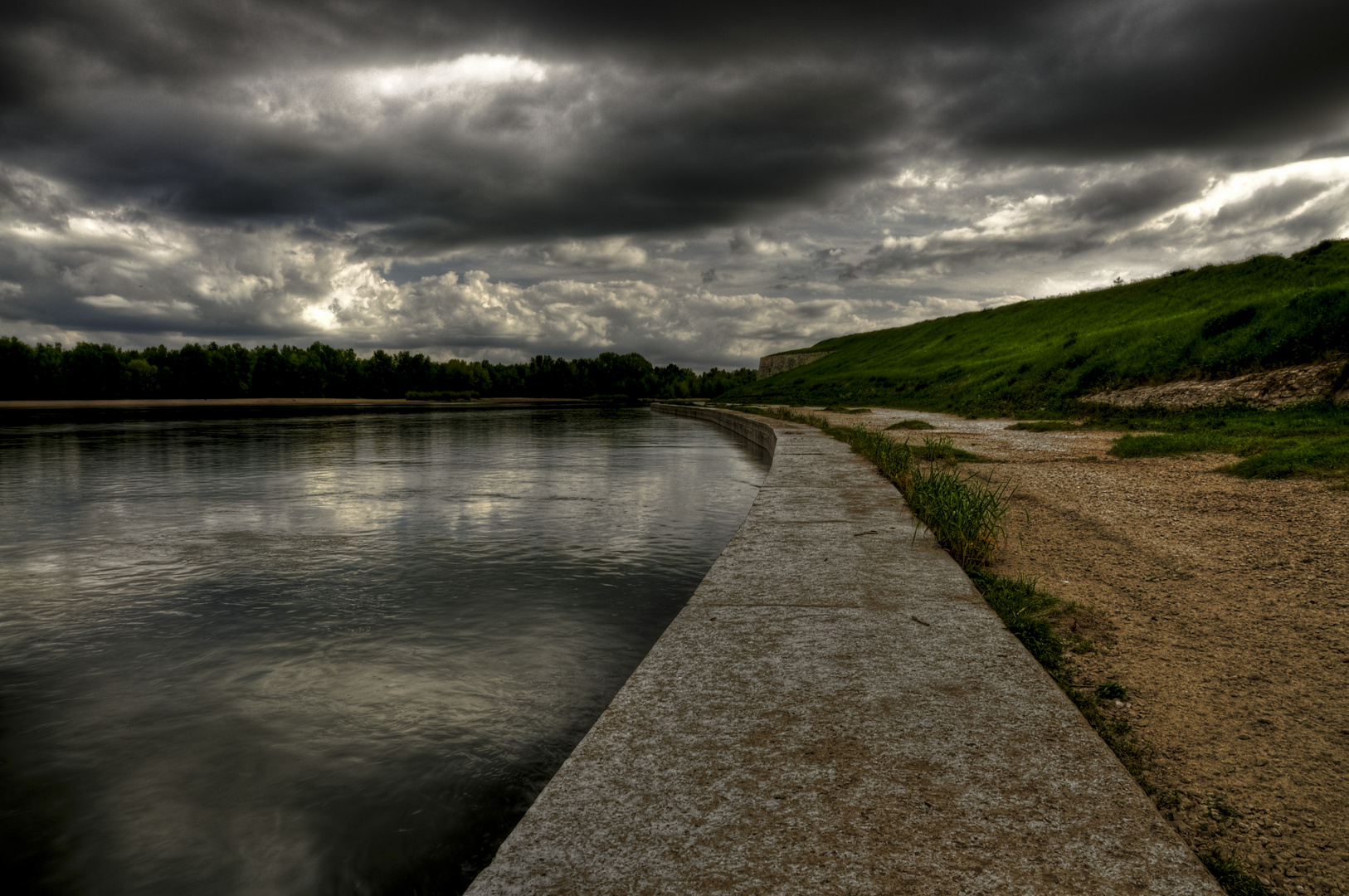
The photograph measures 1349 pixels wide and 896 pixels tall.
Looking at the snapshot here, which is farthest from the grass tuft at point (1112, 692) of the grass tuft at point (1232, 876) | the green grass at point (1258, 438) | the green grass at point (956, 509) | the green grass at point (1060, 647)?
the green grass at point (1258, 438)

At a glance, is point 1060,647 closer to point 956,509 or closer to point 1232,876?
point 1232,876

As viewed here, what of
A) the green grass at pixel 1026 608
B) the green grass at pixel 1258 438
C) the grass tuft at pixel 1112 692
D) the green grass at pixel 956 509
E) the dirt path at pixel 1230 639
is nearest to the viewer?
the dirt path at pixel 1230 639

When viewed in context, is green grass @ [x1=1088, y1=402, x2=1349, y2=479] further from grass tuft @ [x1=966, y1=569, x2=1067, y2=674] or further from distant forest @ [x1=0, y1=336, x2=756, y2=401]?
distant forest @ [x1=0, y1=336, x2=756, y2=401]

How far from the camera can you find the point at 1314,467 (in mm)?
9367

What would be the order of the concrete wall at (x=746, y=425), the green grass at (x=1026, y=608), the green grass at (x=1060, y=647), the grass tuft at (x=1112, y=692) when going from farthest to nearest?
the concrete wall at (x=746, y=425), the grass tuft at (x=1112, y=692), the green grass at (x=1026, y=608), the green grass at (x=1060, y=647)

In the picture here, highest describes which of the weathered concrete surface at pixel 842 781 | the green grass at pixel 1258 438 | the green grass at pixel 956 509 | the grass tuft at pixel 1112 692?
the green grass at pixel 1258 438

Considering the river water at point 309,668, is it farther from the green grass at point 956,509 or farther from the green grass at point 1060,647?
the green grass at point 1060,647

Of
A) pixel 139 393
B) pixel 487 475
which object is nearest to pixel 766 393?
pixel 487 475

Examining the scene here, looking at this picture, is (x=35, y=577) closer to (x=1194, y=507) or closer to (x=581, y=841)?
(x=581, y=841)

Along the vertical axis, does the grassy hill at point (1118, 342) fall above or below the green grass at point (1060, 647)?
above

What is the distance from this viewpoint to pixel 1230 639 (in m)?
4.39

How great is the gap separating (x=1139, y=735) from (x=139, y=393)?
5300 inches

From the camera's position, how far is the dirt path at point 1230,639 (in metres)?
2.64

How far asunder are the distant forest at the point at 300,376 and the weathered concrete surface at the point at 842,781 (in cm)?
12544
